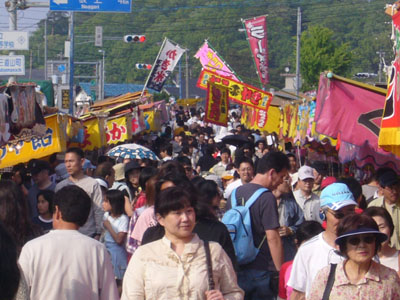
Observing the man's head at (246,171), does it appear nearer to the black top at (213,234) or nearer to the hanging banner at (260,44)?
the black top at (213,234)

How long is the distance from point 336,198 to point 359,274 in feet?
3.59

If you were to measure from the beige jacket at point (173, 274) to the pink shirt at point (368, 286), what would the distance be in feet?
1.80

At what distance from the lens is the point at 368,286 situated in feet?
14.8

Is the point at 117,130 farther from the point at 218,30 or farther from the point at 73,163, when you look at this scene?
the point at 218,30

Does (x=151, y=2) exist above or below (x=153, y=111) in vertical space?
above

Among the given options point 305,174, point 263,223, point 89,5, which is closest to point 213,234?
point 263,223

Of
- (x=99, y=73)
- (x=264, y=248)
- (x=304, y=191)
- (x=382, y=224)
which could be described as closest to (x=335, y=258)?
(x=382, y=224)

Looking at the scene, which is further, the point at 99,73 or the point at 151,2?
the point at 151,2

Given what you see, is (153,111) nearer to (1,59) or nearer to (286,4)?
(1,59)

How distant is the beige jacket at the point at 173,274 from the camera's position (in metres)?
4.46

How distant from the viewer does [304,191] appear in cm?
938

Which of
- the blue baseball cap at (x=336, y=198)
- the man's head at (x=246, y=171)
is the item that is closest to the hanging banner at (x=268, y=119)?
the man's head at (x=246, y=171)

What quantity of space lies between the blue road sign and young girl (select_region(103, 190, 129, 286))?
11.4m

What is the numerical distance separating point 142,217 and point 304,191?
3.25m
